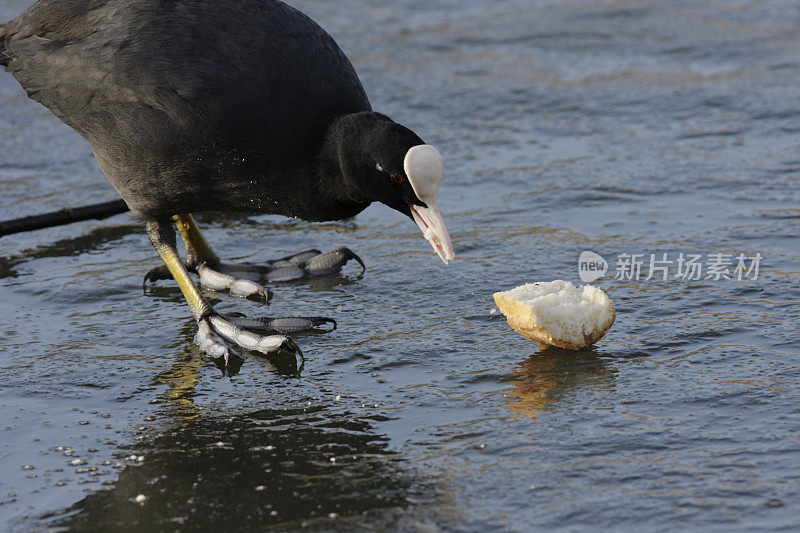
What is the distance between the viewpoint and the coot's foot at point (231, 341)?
3.84 m

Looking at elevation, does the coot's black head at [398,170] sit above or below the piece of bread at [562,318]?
above

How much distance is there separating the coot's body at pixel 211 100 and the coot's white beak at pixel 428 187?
0.40 meters

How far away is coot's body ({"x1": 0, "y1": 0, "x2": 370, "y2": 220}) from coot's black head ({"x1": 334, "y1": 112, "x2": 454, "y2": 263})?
174 millimetres

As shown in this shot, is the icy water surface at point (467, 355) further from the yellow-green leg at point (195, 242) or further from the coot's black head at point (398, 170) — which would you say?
the coot's black head at point (398, 170)

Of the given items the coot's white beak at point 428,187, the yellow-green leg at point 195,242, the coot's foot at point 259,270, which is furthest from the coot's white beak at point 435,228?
the yellow-green leg at point 195,242

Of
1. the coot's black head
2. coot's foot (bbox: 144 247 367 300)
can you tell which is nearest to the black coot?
the coot's black head

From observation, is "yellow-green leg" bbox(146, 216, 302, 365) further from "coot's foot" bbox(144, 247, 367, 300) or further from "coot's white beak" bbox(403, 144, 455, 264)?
"coot's white beak" bbox(403, 144, 455, 264)

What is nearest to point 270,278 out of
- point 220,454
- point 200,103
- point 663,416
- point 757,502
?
point 200,103

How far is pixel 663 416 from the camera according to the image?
3.13 meters

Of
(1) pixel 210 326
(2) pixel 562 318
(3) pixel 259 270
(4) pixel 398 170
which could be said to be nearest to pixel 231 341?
(1) pixel 210 326

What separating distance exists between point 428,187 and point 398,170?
0.43ft

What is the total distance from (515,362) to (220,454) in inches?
44.4

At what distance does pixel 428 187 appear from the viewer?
12.6ft

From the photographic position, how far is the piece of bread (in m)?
3.60
